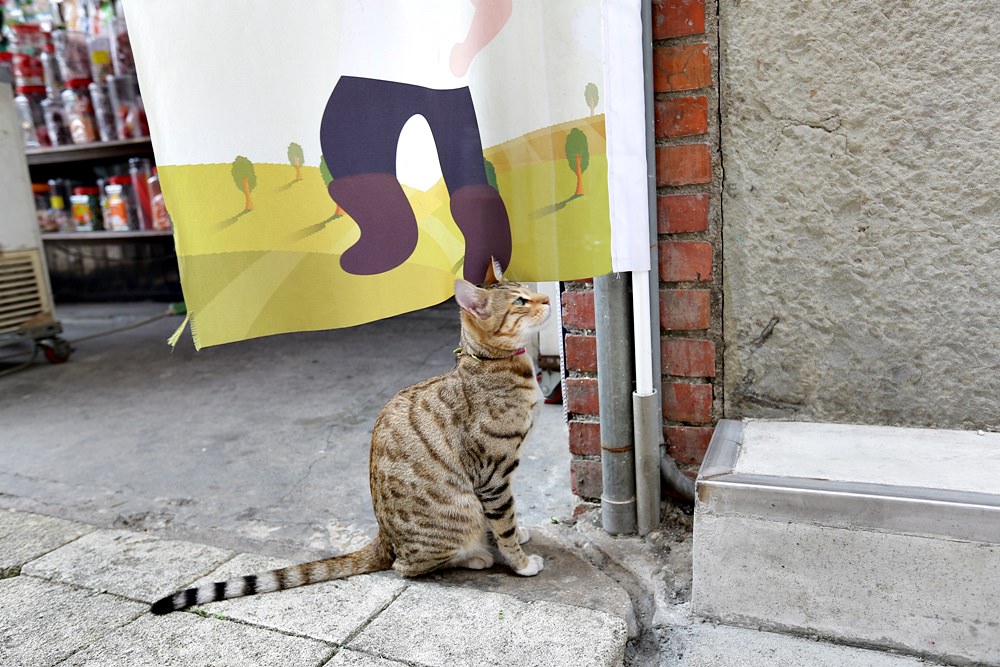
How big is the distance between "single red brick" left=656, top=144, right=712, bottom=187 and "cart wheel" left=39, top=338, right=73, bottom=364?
4.14 m

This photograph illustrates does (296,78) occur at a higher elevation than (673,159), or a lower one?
higher

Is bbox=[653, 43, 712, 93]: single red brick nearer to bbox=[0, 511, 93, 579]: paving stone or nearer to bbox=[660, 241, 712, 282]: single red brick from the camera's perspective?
bbox=[660, 241, 712, 282]: single red brick

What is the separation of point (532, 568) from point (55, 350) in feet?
12.9

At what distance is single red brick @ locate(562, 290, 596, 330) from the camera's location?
1.99 meters

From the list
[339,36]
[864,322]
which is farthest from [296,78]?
[864,322]

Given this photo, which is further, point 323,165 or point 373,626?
point 373,626

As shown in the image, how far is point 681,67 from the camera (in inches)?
70.1

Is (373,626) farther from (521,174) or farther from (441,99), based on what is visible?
(441,99)

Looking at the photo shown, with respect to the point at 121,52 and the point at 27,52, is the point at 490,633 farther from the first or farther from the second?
the point at 27,52

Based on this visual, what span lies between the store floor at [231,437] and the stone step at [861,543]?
0.72 metres

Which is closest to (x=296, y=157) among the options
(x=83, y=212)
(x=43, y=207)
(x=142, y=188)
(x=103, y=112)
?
(x=142, y=188)

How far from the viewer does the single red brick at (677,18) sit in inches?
68.6

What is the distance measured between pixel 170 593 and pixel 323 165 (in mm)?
1190

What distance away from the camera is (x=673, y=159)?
1.83 meters
